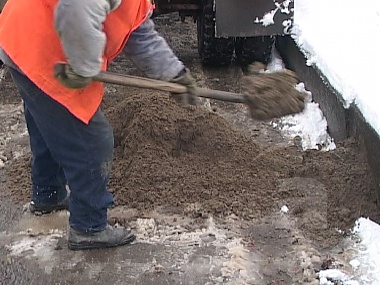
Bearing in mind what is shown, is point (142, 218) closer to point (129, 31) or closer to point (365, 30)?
point (129, 31)

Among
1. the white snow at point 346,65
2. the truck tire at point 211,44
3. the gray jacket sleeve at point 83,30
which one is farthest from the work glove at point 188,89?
the truck tire at point 211,44

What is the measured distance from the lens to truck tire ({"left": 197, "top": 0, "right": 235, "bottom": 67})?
506 cm

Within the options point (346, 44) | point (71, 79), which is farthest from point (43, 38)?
point (346, 44)

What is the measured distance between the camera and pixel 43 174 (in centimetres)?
330

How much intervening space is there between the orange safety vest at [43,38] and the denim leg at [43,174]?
48cm

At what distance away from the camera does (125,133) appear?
3.85 meters

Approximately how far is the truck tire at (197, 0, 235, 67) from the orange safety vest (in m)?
2.37

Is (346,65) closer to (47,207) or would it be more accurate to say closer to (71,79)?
(47,207)

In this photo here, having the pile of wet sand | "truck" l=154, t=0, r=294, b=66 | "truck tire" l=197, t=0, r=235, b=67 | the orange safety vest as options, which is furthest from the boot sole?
"truck tire" l=197, t=0, r=235, b=67

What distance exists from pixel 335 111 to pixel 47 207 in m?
1.62

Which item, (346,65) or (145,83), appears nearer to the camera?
(145,83)

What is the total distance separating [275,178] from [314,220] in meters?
0.42

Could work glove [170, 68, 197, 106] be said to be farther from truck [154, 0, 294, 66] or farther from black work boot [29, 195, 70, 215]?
truck [154, 0, 294, 66]

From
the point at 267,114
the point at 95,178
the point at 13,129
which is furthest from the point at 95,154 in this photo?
the point at 13,129
